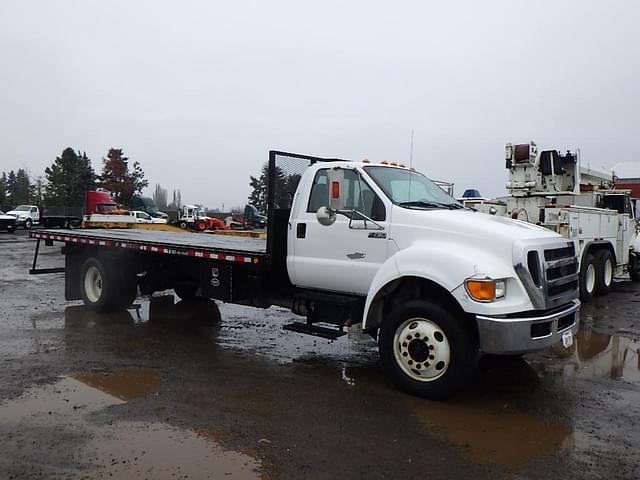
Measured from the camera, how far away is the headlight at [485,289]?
479 centimetres

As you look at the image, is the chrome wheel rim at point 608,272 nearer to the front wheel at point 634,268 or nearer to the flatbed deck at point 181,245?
the front wheel at point 634,268

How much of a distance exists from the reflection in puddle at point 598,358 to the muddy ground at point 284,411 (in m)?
0.03

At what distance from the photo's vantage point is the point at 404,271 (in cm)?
526

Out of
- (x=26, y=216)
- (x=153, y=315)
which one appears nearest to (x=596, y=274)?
(x=153, y=315)

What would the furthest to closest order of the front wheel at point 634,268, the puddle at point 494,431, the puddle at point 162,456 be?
the front wheel at point 634,268
the puddle at point 494,431
the puddle at point 162,456

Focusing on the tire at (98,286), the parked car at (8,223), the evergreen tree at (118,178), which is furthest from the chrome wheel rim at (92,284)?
the evergreen tree at (118,178)

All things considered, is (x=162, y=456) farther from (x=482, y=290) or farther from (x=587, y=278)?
(x=587, y=278)

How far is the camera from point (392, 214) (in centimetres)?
565

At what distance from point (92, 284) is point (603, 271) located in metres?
10.1

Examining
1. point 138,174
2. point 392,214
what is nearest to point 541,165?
point 392,214

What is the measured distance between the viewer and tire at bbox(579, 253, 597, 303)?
10930mm

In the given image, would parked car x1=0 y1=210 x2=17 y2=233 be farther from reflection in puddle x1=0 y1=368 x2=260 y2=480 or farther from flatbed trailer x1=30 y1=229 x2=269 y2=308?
reflection in puddle x1=0 y1=368 x2=260 y2=480

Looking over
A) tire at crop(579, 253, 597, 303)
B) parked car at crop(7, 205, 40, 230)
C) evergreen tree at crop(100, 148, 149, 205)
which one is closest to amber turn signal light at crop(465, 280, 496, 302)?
tire at crop(579, 253, 597, 303)

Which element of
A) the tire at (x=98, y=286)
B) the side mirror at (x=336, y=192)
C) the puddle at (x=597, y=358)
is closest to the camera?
the side mirror at (x=336, y=192)
